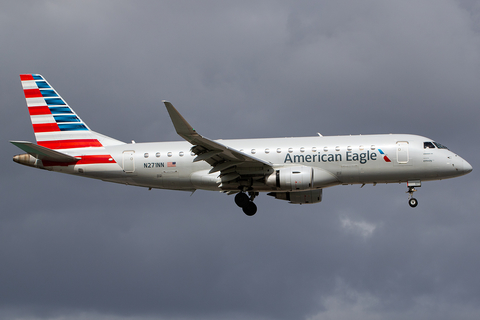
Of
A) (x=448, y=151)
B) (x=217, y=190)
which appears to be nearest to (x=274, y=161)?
(x=217, y=190)

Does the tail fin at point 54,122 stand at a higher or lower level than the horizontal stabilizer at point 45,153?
Result: higher

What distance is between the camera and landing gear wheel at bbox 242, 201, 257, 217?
38.9 meters

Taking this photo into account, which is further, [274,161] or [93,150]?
[93,150]

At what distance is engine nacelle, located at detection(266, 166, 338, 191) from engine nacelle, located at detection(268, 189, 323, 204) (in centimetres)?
298

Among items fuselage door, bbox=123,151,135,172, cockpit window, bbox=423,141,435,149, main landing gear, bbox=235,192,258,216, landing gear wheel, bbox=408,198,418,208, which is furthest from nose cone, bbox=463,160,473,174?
fuselage door, bbox=123,151,135,172

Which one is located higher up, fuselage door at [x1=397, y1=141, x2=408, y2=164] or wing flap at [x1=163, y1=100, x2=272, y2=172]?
fuselage door at [x1=397, y1=141, x2=408, y2=164]

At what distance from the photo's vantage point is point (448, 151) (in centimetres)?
3738

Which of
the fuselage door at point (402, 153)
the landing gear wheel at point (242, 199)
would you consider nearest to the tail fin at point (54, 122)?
the landing gear wheel at point (242, 199)

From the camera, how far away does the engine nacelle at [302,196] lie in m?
40.0

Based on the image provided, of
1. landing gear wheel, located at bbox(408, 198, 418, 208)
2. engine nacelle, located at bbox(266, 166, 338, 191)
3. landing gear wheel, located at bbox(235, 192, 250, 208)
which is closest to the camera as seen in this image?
engine nacelle, located at bbox(266, 166, 338, 191)

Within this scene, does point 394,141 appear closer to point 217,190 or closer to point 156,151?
point 217,190

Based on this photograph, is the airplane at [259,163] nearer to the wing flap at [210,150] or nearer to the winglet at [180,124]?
the wing flap at [210,150]

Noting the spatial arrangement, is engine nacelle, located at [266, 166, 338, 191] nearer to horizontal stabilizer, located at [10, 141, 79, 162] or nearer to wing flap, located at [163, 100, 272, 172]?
wing flap, located at [163, 100, 272, 172]

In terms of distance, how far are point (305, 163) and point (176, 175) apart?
855 cm
